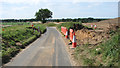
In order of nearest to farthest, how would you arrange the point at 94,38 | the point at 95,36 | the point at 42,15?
the point at 94,38 → the point at 95,36 → the point at 42,15

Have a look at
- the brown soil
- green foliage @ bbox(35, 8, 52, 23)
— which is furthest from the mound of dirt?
green foliage @ bbox(35, 8, 52, 23)

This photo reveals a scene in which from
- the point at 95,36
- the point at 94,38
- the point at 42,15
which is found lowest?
the point at 94,38

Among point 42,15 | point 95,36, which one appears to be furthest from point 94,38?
point 42,15

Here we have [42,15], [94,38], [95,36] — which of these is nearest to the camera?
[94,38]

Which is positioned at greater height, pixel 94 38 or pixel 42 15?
pixel 42 15

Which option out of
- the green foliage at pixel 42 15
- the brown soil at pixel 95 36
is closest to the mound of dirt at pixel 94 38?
the brown soil at pixel 95 36

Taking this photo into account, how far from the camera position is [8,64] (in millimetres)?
7094

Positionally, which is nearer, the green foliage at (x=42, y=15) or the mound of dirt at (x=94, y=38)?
the mound of dirt at (x=94, y=38)

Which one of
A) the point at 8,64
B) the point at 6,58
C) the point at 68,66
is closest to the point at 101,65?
the point at 68,66

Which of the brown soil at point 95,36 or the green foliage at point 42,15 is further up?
the green foliage at point 42,15

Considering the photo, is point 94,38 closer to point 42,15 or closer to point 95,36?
point 95,36

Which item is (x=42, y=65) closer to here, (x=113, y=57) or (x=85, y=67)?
(x=85, y=67)

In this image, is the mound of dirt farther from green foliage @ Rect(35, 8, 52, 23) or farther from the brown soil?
green foliage @ Rect(35, 8, 52, 23)

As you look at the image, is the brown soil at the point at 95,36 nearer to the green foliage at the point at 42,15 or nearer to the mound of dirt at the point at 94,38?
the mound of dirt at the point at 94,38
